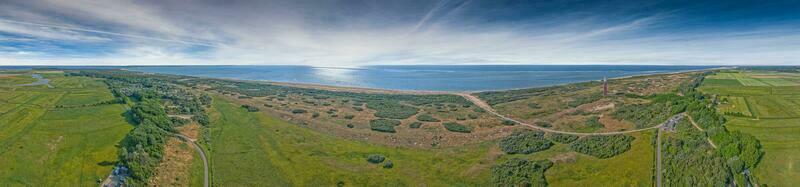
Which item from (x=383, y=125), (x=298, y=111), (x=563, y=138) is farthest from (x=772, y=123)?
(x=298, y=111)

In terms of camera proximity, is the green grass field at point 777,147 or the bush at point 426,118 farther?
the bush at point 426,118

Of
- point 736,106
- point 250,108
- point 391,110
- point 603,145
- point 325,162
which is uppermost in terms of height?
point 736,106

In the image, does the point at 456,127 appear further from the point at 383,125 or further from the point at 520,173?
the point at 520,173

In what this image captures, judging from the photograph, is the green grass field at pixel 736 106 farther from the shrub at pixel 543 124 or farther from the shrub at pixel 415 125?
the shrub at pixel 415 125

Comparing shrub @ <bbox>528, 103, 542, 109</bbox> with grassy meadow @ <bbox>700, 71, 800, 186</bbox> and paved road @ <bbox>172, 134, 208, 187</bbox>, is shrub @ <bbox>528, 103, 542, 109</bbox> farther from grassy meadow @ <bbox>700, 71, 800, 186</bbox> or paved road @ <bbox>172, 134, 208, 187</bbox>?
paved road @ <bbox>172, 134, 208, 187</bbox>

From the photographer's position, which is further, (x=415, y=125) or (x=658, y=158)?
(x=415, y=125)

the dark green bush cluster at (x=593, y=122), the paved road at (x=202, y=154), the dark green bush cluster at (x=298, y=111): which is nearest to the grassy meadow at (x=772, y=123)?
the dark green bush cluster at (x=593, y=122)
